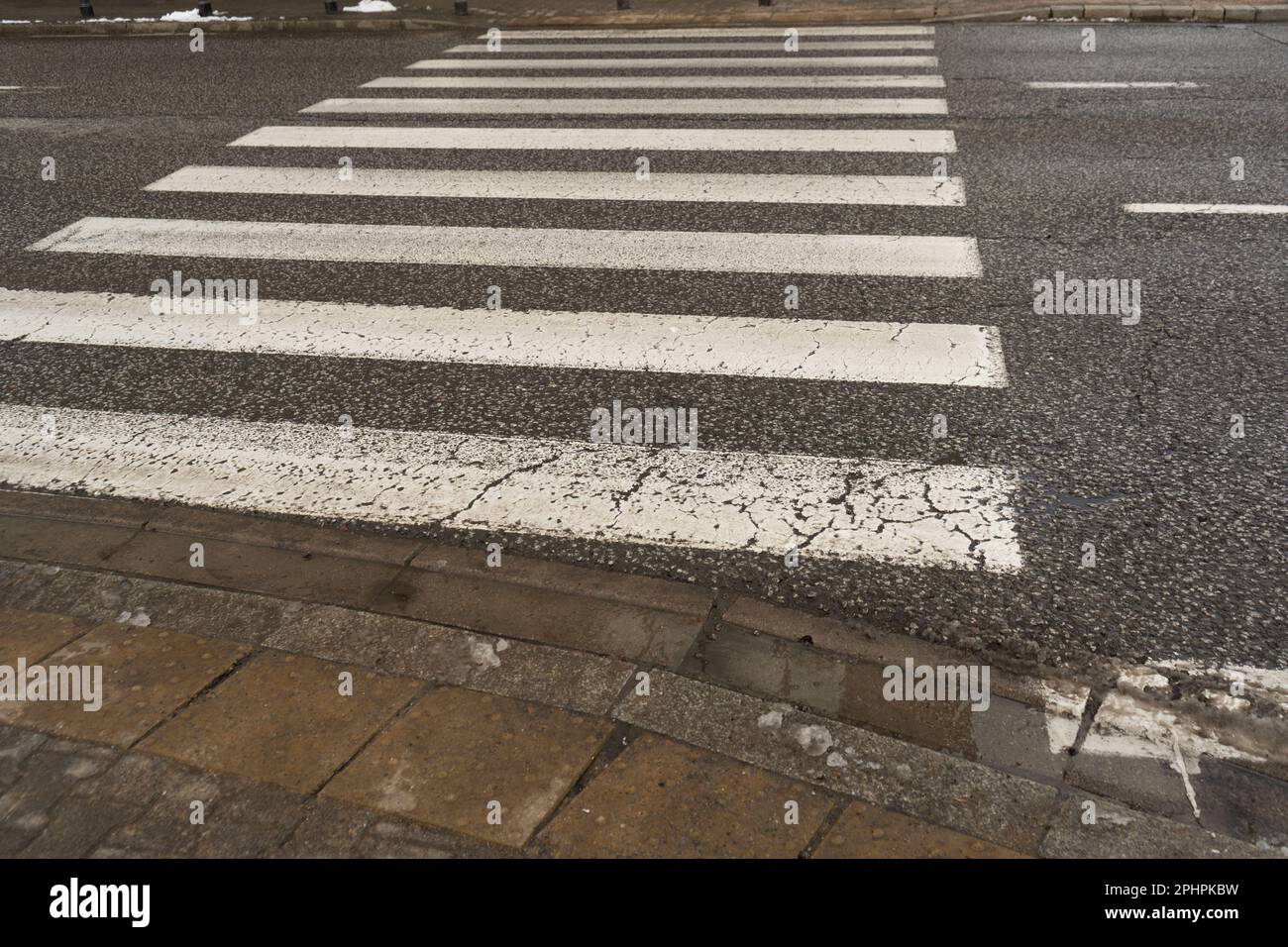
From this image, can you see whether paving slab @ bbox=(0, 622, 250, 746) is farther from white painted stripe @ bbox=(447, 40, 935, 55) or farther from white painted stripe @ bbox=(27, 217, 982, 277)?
white painted stripe @ bbox=(447, 40, 935, 55)

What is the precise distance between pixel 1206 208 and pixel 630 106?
14.4 feet

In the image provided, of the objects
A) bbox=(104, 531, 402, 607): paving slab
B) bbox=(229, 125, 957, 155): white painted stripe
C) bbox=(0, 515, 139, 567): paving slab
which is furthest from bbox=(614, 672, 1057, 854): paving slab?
bbox=(229, 125, 957, 155): white painted stripe

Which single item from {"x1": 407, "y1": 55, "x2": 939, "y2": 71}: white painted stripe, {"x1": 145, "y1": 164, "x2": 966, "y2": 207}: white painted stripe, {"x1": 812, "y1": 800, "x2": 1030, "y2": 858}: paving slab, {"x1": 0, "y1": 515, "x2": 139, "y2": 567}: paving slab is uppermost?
{"x1": 407, "y1": 55, "x2": 939, "y2": 71}: white painted stripe

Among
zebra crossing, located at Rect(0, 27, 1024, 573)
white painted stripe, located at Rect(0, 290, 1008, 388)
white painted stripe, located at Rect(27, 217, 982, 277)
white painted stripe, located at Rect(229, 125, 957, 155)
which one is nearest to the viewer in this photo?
zebra crossing, located at Rect(0, 27, 1024, 573)

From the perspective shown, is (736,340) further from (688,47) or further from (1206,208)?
(688,47)

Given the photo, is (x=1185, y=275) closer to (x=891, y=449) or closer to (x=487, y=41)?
(x=891, y=449)

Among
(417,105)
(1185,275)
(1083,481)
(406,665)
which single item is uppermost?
(417,105)

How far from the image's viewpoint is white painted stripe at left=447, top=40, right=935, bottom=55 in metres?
11.1

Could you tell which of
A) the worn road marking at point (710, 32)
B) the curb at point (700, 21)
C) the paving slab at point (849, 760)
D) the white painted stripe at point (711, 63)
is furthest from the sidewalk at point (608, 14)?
the paving slab at point (849, 760)

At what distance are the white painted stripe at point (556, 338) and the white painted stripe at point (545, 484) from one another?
64 cm

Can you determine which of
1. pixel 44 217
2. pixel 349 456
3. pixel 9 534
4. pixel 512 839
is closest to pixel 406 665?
pixel 512 839

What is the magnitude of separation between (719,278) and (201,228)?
10.1 feet

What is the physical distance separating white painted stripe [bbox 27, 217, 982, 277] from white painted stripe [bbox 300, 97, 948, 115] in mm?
2808

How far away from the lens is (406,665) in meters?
3.09
